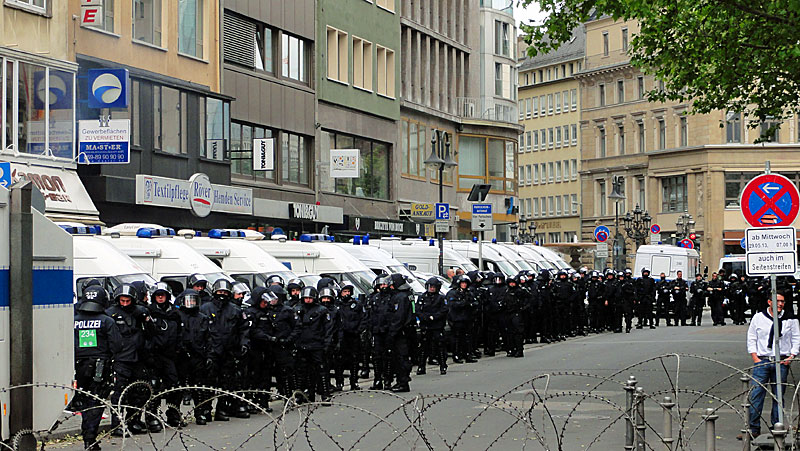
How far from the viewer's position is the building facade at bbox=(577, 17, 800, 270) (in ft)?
291

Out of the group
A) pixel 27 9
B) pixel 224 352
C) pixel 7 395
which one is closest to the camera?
pixel 7 395

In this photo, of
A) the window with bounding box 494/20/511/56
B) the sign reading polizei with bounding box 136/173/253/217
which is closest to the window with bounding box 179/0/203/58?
the sign reading polizei with bounding box 136/173/253/217

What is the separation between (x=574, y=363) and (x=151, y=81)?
14.8 m

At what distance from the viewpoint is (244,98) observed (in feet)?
129

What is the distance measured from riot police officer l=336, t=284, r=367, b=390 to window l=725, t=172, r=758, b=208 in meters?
72.9

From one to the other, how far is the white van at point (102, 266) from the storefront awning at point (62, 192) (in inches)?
338

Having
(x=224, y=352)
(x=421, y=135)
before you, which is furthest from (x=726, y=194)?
(x=224, y=352)

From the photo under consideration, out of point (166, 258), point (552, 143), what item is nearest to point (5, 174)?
point (166, 258)

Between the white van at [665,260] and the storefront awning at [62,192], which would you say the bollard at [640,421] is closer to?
the storefront awning at [62,192]

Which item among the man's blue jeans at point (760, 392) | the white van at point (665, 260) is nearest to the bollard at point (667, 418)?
the man's blue jeans at point (760, 392)

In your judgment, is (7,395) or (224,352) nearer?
(7,395)

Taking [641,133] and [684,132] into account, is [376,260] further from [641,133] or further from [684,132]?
[641,133]

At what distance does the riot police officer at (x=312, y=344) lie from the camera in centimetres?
1731

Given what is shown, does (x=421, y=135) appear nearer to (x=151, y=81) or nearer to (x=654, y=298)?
(x=654, y=298)
